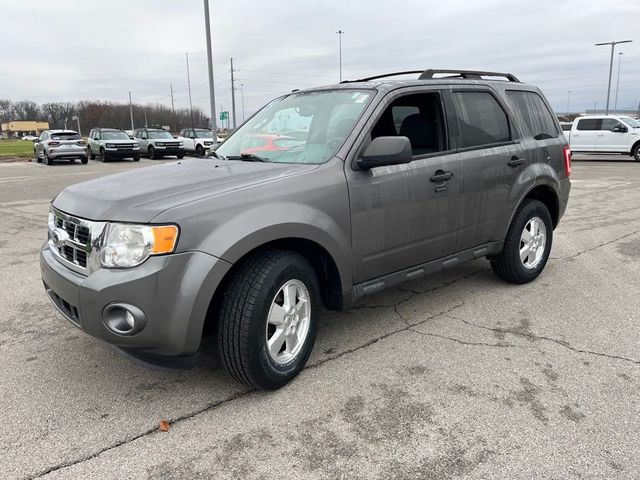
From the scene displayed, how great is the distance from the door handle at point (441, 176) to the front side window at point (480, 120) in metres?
0.35

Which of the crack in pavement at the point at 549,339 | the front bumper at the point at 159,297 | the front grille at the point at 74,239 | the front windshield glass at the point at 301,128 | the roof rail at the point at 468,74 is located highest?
the roof rail at the point at 468,74

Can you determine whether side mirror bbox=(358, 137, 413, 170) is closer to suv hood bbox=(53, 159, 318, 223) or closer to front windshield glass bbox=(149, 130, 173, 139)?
suv hood bbox=(53, 159, 318, 223)

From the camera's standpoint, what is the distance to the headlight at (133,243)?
261 centimetres

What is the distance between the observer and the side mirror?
127 inches

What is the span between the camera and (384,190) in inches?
138

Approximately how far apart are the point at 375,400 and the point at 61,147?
24.9m

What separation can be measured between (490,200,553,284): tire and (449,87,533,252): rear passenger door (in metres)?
0.29

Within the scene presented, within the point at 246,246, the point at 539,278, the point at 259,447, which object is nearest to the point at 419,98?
the point at 246,246

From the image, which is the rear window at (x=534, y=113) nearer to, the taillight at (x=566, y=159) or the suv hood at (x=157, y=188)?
the taillight at (x=566, y=159)

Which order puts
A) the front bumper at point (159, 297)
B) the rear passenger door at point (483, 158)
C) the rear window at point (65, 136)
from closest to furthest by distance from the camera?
the front bumper at point (159, 297) → the rear passenger door at point (483, 158) → the rear window at point (65, 136)

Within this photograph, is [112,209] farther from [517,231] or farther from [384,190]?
[517,231]

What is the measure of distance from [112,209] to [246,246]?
722mm

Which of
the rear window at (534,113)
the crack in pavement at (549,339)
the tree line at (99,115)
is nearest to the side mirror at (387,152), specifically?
the crack in pavement at (549,339)

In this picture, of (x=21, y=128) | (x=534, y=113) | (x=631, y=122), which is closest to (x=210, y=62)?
(x=631, y=122)
